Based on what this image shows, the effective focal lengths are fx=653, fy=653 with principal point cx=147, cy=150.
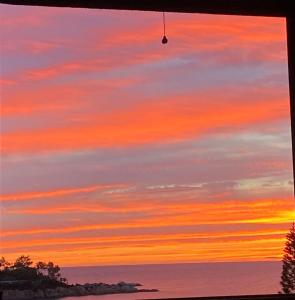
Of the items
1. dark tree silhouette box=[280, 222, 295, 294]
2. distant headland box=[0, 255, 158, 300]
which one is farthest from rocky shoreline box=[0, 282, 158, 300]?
dark tree silhouette box=[280, 222, 295, 294]

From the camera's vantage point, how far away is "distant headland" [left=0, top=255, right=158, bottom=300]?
2.60m

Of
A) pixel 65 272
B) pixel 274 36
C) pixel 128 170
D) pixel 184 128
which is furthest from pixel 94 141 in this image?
pixel 274 36

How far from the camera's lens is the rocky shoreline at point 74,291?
8.55ft

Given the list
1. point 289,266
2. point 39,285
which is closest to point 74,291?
point 39,285

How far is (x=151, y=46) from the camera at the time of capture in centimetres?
339

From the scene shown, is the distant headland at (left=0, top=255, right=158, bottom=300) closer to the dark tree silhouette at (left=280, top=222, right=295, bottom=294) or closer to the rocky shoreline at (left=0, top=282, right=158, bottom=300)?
the rocky shoreline at (left=0, top=282, right=158, bottom=300)

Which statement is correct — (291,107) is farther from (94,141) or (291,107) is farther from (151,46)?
(94,141)

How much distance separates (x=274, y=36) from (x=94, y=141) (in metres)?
1.07

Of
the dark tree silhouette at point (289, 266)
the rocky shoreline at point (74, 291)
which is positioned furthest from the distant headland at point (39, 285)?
the dark tree silhouette at point (289, 266)

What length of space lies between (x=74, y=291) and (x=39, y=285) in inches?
6.0

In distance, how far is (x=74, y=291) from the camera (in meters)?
2.76

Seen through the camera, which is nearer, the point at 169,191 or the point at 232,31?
the point at 232,31

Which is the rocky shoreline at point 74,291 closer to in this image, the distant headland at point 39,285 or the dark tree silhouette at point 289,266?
the distant headland at point 39,285

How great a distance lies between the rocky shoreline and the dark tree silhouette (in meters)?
0.63
